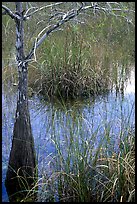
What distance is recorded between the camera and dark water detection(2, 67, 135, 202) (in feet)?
12.5

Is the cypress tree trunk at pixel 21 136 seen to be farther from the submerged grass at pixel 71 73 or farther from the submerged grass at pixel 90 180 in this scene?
the submerged grass at pixel 71 73

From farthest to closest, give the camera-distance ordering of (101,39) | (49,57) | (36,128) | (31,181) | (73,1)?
1. (101,39)
2. (49,57)
3. (36,128)
4. (31,181)
5. (73,1)

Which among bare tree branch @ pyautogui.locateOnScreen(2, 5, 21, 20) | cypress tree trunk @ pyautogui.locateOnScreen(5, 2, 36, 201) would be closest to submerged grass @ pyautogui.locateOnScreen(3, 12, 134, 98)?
cypress tree trunk @ pyautogui.locateOnScreen(5, 2, 36, 201)

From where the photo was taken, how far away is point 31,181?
10.7 feet

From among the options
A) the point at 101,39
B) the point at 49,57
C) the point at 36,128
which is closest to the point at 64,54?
the point at 49,57

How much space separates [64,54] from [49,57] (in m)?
0.28

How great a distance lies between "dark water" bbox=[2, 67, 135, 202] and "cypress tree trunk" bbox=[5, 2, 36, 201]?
0.56ft

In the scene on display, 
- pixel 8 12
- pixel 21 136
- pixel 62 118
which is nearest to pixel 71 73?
pixel 62 118

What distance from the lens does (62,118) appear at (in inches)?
195

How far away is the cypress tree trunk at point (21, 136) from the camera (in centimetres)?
298

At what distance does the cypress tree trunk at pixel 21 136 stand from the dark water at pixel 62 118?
17 centimetres

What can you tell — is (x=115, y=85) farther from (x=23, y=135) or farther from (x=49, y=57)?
(x=23, y=135)

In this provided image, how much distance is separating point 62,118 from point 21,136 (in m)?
1.92

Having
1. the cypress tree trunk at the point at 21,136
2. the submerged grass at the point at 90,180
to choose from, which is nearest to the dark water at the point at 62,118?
the cypress tree trunk at the point at 21,136
